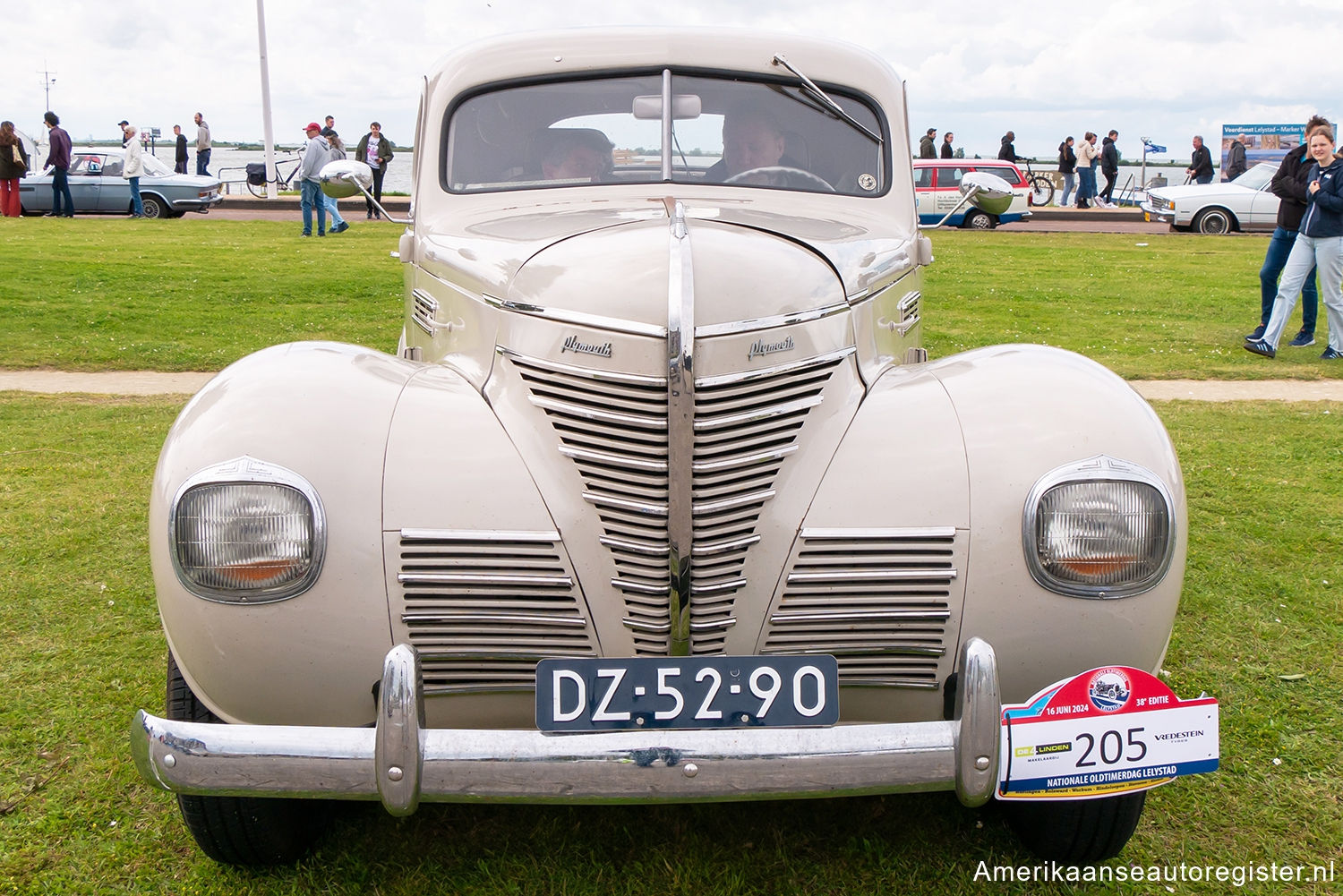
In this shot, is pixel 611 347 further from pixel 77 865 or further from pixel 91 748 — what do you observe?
pixel 91 748

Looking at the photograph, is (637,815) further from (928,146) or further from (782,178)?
(928,146)

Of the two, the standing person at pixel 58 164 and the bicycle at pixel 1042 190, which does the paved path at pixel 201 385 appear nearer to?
the standing person at pixel 58 164

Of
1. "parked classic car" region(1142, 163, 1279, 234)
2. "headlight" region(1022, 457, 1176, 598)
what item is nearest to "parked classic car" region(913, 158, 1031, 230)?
"parked classic car" region(1142, 163, 1279, 234)

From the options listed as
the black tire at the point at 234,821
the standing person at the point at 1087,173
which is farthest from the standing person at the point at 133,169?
the standing person at the point at 1087,173

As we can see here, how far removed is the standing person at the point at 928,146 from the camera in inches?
964

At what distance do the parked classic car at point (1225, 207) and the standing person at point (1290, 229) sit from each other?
11.1 meters

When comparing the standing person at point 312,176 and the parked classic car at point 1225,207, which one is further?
the parked classic car at point 1225,207

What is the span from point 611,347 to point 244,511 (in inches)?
33.0

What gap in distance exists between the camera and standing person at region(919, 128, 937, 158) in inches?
964

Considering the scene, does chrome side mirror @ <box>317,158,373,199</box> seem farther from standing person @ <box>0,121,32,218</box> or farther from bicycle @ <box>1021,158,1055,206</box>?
bicycle @ <box>1021,158,1055,206</box>

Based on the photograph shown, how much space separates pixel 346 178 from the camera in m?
4.21

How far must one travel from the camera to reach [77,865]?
2.65 meters

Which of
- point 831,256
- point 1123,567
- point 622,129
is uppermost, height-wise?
point 622,129

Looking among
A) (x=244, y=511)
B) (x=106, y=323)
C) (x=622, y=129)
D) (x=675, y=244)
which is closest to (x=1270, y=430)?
(x=622, y=129)
